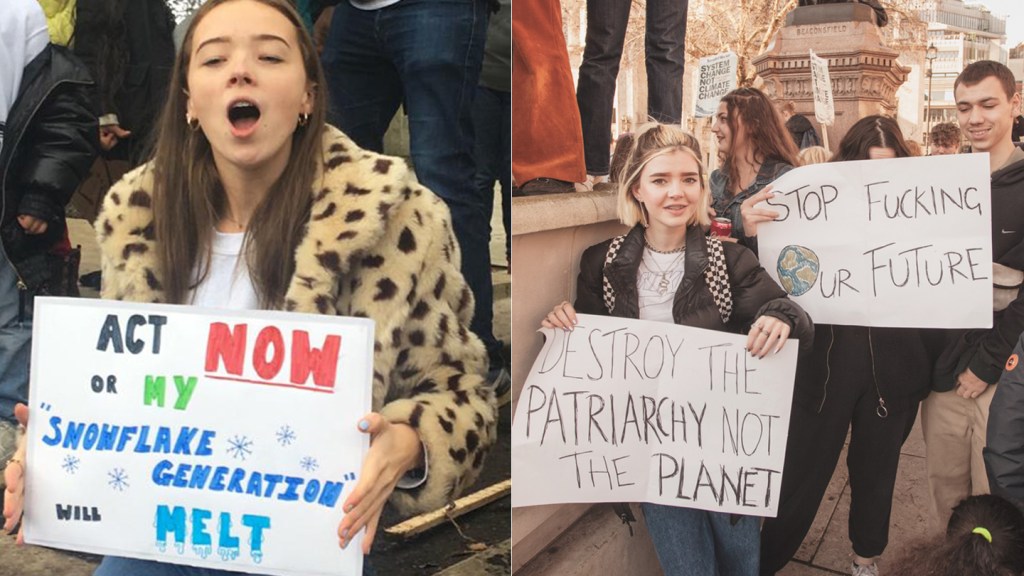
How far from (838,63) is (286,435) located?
1.57 meters

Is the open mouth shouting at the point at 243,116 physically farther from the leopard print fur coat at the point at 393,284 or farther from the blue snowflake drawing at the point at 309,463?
the blue snowflake drawing at the point at 309,463

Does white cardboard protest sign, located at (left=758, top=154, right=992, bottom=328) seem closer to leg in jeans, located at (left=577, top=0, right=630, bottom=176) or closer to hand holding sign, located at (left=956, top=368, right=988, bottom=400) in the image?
hand holding sign, located at (left=956, top=368, right=988, bottom=400)

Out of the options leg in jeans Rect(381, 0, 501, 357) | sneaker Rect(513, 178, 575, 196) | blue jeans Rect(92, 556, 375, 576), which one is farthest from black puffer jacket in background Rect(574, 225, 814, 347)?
blue jeans Rect(92, 556, 375, 576)

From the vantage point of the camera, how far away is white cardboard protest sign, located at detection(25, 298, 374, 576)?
2.00m

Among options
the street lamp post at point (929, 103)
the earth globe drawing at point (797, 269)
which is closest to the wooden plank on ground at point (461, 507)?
the earth globe drawing at point (797, 269)

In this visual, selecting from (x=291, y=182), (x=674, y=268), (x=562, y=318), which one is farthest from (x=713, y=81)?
(x=291, y=182)

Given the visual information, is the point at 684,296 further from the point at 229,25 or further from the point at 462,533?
the point at 229,25

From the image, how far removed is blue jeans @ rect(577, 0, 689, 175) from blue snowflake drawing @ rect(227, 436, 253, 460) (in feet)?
3.67

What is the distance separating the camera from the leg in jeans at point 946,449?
244 centimetres

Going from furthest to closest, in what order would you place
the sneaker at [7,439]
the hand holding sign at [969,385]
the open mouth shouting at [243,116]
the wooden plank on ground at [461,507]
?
the wooden plank on ground at [461,507] < the sneaker at [7,439] < the hand holding sign at [969,385] < the open mouth shouting at [243,116]

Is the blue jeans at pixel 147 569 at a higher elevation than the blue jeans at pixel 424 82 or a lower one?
lower

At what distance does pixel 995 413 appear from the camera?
2.35 m

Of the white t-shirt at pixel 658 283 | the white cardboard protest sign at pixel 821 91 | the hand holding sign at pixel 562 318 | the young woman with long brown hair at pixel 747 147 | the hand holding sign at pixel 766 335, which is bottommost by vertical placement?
the hand holding sign at pixel 766 335

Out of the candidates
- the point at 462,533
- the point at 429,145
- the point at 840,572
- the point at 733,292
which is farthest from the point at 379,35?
the point at 840,572
